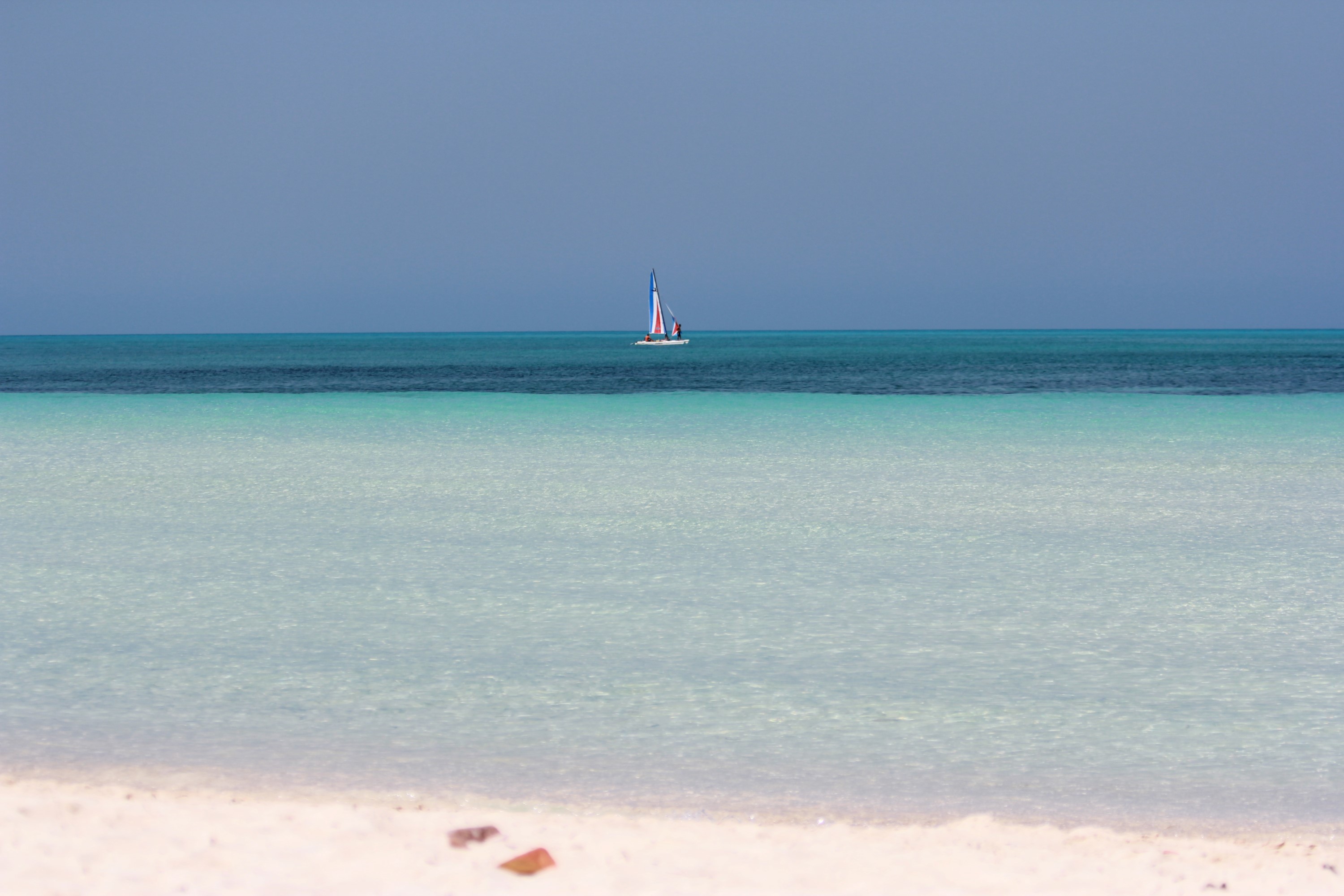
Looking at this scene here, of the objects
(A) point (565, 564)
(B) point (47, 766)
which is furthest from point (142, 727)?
(A) point (565, 564)

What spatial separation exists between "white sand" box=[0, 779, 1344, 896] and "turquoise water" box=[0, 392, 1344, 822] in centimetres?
25

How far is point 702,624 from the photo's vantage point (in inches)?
249

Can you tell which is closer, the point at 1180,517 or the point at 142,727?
the point at 142,727

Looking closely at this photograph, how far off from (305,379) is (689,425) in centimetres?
2944

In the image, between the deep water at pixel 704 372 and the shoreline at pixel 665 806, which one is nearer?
the shoreline at pixel 665 806

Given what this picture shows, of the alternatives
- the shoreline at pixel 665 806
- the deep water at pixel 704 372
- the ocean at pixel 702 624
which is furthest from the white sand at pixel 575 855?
the deep water at pixel 704 372

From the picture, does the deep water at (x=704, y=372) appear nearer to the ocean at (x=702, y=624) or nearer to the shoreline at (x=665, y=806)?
the ocean at (x=702, y=624)

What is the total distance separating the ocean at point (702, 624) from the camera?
4.23m

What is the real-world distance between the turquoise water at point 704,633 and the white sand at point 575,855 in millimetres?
249

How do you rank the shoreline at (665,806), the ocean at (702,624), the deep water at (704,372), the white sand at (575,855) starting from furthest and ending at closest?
the deep water at (704,372)
the ocean at (702,624)
the shoreline at (665,806)
the white sand at (575,855)

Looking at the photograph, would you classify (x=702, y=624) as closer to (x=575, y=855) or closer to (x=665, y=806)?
(x=665, y=806)

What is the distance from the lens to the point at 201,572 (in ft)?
25.0

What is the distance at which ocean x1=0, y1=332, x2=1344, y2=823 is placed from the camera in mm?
4230

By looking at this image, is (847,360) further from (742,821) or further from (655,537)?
(742,821)
